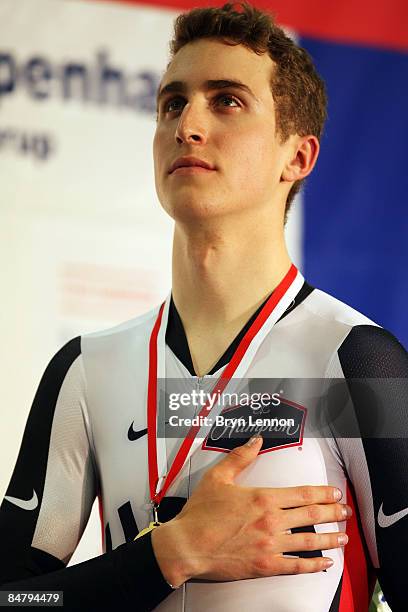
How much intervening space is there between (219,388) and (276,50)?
73cm

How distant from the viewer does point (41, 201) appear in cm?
342

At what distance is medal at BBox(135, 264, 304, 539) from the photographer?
186 centimetres

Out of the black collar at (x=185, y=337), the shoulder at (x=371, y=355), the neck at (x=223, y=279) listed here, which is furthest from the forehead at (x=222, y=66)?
the shoulder at (x=371, y=355)

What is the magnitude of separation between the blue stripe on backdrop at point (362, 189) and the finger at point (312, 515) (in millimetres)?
2055

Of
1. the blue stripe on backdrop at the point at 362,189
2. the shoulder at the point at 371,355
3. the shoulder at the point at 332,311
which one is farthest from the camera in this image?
the blue stripe on backdrop at the point at 362,189

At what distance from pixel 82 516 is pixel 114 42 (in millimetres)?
2056

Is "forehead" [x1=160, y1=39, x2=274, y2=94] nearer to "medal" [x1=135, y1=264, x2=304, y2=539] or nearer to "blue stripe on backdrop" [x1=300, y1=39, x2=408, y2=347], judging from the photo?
"medal" [x1=135, y1=264, x2=304, y2=539]

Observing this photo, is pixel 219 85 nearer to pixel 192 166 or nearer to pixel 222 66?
pixel 222 66

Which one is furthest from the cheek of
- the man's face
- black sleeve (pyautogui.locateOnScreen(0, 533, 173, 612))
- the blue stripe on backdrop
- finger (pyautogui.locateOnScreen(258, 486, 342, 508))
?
the blue stripe on backdrop

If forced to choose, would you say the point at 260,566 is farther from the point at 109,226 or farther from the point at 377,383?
the point at 109,226

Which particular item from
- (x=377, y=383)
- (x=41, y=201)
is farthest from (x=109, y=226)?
(x=377, y=383)

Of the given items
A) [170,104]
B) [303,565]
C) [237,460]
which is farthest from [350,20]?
[303,565]

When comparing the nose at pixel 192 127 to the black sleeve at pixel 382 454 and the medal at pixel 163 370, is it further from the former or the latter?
the black sleeve at pixel 382 454

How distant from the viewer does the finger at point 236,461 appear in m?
1.75
